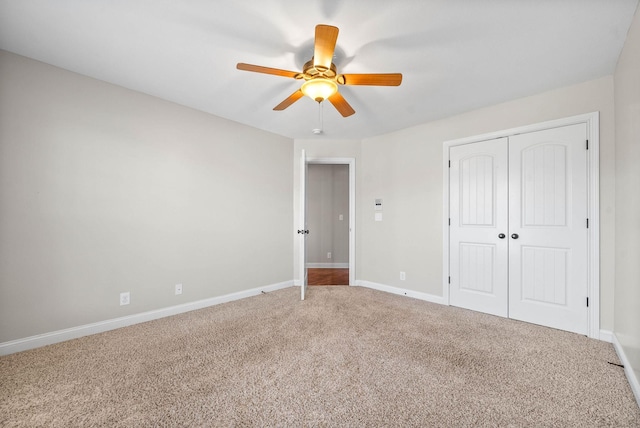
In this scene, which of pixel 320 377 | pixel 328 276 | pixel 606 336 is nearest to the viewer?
pixel 320 377

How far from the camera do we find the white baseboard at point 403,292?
3633 millimetres

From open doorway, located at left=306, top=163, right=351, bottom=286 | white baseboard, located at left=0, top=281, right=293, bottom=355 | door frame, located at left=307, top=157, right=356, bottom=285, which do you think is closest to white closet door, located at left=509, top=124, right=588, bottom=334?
door frame, located at left=307, top=157, right=356, bottom=285

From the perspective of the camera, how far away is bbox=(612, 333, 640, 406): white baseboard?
5.57 ft

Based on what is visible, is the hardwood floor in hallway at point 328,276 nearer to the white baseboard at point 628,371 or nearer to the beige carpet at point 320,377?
the beige carpet at point 320,377

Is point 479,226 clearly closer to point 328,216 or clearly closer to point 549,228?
point 549,228

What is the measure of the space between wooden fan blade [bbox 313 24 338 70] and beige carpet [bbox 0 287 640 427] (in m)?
2.13

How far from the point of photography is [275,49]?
214cm

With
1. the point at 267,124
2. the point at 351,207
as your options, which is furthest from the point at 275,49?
the point at 351,207

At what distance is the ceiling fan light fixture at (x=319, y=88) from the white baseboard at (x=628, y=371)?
109 inches

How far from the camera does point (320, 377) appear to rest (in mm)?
1895

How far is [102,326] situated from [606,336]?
4639 millimetres

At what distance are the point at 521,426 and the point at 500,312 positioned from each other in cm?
191

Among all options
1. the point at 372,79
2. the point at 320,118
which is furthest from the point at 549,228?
the point at 320,118

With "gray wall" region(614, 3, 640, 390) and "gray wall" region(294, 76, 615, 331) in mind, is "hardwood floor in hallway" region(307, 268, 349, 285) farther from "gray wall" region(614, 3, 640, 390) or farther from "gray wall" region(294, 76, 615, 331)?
"gray wall" region(614, 3, 640, 390)
